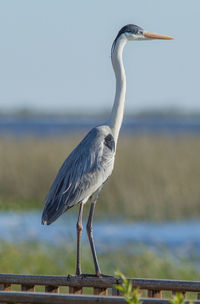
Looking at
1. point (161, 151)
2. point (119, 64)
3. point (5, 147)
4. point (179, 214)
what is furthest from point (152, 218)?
point (119, 64)

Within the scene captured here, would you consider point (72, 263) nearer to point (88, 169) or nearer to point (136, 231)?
point (88, 169)

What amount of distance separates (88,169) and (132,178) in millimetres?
9980

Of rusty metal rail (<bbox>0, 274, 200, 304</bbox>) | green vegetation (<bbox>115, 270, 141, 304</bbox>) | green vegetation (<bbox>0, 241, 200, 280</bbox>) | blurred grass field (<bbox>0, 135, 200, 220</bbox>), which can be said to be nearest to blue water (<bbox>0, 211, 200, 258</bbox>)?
blurred grass field (<bbox>0, 135, 200, 220</bbox>)

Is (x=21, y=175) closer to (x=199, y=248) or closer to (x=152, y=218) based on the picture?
(x=152, y=218)

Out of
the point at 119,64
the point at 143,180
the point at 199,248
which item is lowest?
Result: the point at 199,248

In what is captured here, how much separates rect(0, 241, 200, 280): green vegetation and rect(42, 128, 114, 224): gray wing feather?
2.54 metres

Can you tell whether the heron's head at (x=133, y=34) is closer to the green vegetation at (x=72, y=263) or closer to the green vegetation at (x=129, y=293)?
the green vegetation at (x=72, y=263)

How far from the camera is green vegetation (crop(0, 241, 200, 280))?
7215 mm

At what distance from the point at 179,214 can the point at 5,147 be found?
594 centimetres

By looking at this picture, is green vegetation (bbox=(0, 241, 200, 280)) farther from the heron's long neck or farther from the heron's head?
the heron's head

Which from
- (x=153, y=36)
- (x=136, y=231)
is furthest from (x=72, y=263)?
(x=136, y=231)

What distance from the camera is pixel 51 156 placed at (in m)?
16.0

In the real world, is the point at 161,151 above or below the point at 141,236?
above

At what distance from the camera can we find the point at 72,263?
745 centimetres
